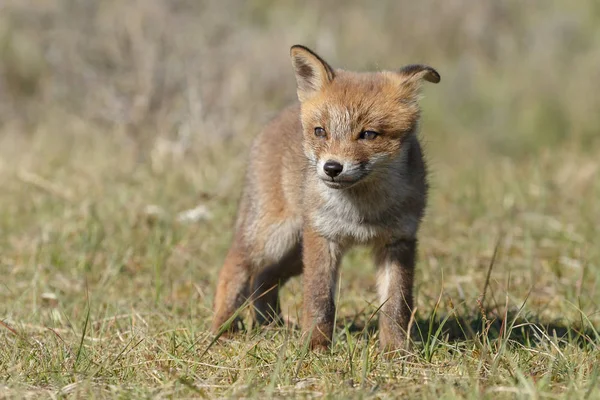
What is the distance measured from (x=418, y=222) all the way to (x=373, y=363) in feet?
3.50

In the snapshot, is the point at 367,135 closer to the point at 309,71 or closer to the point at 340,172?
the point at 340,172

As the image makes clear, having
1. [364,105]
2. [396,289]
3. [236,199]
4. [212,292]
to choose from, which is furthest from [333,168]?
[236,199]

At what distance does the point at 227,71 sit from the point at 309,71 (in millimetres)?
7236

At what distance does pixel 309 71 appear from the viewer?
530 cm

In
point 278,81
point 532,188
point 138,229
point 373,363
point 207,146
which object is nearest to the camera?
point 373,363

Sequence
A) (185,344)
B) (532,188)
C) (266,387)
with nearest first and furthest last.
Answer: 1. (266,387)
2. (185,344)
3. (532,188)

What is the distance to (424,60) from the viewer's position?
1534 cm

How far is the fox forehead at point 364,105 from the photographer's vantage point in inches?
192

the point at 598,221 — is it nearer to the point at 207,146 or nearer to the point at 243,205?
the point at 243,205

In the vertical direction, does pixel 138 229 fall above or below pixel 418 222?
below

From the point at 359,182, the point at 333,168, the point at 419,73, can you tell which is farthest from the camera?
the point at 419,73

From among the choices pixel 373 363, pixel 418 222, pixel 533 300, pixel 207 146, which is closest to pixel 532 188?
pixel 533 300

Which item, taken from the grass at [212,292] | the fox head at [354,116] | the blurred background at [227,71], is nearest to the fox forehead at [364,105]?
the fox head at [354,116]

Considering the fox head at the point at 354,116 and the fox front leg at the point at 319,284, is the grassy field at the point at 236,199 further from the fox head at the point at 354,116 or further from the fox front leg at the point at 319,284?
the fox head at the point at 354,116
